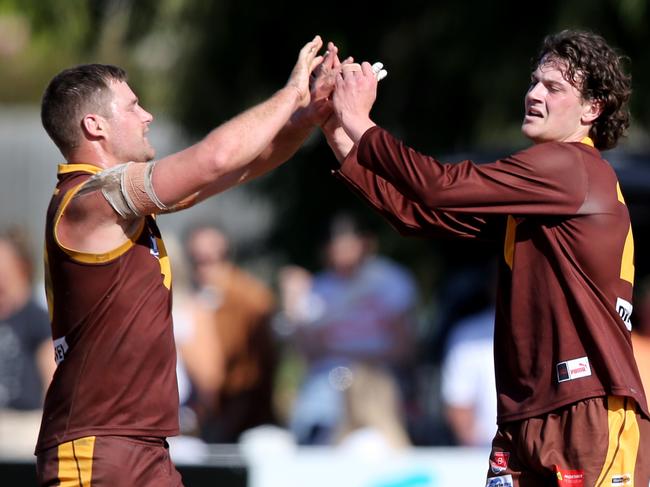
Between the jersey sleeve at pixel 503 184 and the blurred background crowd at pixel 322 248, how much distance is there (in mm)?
2935

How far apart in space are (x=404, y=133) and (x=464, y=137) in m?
0.51

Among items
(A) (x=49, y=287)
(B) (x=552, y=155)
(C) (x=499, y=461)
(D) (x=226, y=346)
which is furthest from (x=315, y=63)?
(D) (x=226, y=346)

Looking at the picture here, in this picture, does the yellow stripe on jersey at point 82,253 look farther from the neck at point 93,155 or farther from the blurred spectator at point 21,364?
the blurred spectator at point 21,364

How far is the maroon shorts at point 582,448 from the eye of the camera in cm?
404

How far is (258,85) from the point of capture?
1062cm

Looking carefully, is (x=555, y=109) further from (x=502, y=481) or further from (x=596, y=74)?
(x=502, y=481)

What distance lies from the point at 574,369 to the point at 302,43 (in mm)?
6595

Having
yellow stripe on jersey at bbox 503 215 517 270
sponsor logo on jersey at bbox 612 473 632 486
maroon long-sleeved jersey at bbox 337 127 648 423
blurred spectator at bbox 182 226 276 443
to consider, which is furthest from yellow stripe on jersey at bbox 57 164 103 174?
blurred spectator at bbox 182 226 276 443

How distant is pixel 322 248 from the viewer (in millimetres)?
10742

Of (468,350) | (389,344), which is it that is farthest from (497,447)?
(389,344)

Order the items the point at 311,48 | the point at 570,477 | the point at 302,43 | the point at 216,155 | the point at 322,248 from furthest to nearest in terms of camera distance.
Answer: the point at 322,248 < the point at 302,43 < the point at 311,48 < the point at 216,155 < the point at 570,477

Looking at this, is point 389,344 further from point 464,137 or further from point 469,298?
point 464,137

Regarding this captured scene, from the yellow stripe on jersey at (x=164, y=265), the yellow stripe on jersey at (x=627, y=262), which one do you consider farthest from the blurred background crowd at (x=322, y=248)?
the yellow stripe on jersey at (x=164, y=265)

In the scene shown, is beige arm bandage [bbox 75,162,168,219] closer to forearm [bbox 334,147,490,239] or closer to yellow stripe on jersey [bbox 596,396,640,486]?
forearm [bbox 334,147,490,239]
